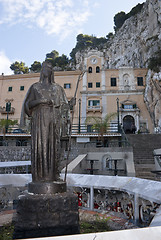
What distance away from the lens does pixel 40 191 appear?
246 centimetres

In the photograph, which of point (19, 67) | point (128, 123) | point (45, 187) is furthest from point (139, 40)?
point (45, 187)

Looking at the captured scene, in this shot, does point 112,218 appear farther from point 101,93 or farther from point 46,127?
point 101,93

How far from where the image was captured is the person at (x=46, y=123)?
2.66 meters

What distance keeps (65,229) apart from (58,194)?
43cm

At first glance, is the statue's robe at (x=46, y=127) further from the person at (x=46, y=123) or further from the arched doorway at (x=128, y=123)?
the arched doorway at (x=128, y=123)

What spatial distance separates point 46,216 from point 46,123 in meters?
1.29

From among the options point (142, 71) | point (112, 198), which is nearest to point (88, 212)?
point (112, 198)

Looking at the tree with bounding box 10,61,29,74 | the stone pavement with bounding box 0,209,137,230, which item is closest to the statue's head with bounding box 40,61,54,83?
the stone pavement with bounding box 0,209,137,230

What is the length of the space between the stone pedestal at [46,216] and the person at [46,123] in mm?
370

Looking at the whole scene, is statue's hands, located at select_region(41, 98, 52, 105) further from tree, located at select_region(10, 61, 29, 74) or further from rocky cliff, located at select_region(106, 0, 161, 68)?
tree, located at select_region(10, 61, 29, 74)

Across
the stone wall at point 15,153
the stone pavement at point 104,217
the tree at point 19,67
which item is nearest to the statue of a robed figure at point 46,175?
the stone pavement at point 104,217

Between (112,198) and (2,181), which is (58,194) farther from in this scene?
(112,198)

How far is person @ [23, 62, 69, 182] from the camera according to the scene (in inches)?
105

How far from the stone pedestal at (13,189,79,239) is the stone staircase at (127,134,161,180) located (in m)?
6.33
